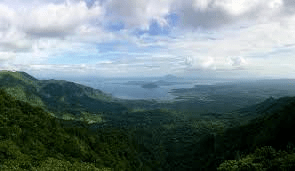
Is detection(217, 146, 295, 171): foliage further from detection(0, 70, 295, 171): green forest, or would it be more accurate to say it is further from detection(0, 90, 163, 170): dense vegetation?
detection(0, 90, 163, 170): dense vegetation

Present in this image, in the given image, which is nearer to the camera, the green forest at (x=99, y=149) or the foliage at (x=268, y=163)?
the foliage at (x=268, y=163)

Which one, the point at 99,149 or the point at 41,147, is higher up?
the point at 41,147

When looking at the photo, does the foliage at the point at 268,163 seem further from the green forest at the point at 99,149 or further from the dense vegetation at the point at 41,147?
the dense vegetation at the point at 41,147

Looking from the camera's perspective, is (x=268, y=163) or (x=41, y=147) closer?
(x=268, y=163)

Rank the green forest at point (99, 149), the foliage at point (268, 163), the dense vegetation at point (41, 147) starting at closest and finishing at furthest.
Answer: the foliage at point (268, 163) < the dense vegetation at point (41, 147) < the green forest at point (99, 149)

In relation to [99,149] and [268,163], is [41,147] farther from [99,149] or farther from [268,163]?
[268,163]

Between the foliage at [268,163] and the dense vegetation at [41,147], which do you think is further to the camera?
the dense vegetation at [41,147]

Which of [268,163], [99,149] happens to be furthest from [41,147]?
[268,163]

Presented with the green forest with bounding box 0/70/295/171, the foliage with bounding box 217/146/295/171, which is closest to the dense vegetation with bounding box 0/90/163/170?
the green forest with bounding box 0/70/295/171

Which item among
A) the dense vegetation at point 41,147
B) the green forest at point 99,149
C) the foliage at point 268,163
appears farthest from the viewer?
the green forest at point 99,149

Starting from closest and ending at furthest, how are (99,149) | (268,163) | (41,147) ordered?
(268,163) → (41,147) → (99,149)

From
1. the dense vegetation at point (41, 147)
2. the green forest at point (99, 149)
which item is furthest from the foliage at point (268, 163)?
the dense vegetation at point (41, 147)

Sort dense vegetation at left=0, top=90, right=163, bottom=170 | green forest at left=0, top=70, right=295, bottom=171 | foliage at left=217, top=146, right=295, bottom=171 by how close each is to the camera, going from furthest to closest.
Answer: green forest at left=0, top=70, right=295, bottom=171, dense vegetation at left=0, top=90, right=163, bottom=170, foliage at left=217, top=146, right=295, bottom=171
